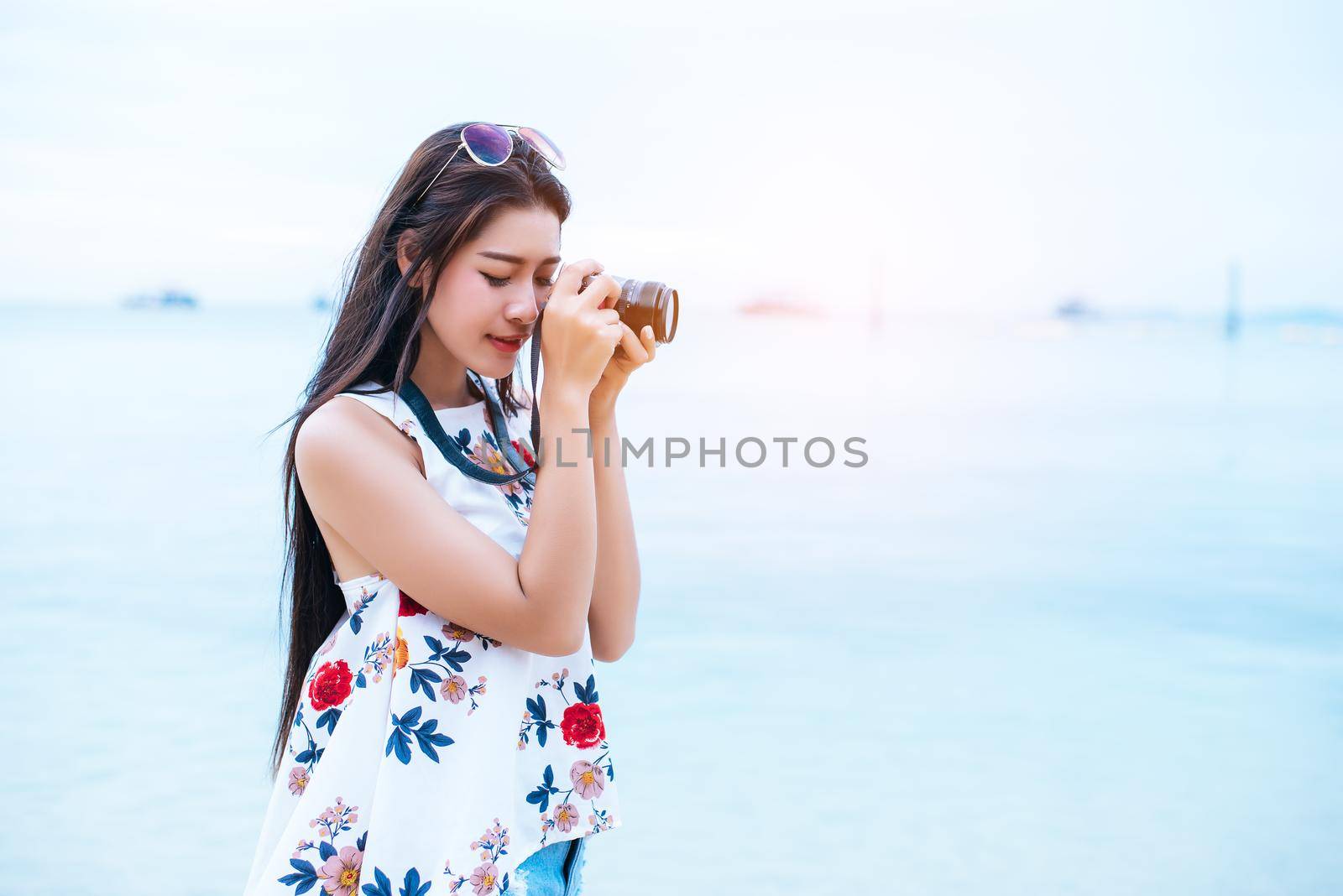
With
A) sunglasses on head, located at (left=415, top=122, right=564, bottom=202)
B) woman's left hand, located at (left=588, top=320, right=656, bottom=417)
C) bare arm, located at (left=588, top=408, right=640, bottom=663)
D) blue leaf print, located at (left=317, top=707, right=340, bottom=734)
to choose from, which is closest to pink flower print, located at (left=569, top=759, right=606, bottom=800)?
bare arm, located at (left=588, top=408, right=640, bottom=663)

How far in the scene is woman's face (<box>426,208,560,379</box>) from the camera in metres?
1.01

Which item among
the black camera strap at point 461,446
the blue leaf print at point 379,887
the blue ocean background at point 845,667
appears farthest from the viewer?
the blue ocean background at point 845,667

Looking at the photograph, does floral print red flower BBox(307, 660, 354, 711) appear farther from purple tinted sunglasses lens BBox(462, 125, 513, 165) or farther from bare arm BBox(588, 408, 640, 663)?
purple tinted sunglasses lens BBox(462, 125, 513, 165)

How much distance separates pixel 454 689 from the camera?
0.93 m

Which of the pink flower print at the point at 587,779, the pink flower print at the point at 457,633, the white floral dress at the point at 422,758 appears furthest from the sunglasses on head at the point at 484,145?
the pink flower print at the point at 587,779

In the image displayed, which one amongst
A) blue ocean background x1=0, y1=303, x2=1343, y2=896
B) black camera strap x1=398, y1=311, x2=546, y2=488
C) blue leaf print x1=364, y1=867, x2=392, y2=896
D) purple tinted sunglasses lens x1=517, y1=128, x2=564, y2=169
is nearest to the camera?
blue leaf print x1=364, y1=867, x2=392, y2=896

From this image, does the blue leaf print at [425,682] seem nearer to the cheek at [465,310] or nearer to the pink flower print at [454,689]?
the pink flower print at [454,689]

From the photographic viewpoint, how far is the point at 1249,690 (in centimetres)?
316

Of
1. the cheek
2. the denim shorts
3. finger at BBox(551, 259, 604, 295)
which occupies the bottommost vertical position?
the denim shorts

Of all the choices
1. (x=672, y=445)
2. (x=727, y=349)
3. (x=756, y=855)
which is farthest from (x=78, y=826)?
(x=727, y=349)

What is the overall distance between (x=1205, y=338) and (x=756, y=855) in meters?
21.9

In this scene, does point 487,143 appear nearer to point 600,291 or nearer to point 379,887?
point 600,291

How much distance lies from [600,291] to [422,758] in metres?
0.40

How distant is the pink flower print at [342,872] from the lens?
90cm
